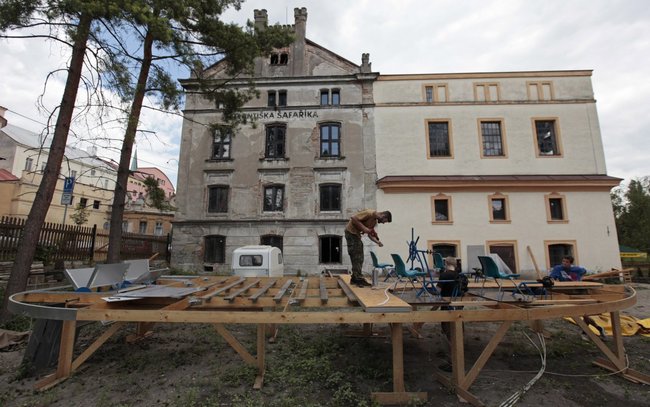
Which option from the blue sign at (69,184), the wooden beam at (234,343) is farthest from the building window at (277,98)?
the wooden beam at (234,343)

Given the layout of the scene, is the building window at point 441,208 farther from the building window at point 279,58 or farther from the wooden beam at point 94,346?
the wooden beam at point 94,346

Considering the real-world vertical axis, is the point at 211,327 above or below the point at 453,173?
below

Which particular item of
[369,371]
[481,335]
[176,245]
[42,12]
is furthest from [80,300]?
[176,245]

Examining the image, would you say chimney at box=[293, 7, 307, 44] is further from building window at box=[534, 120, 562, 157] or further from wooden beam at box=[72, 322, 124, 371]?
wooden beam at box=[72, 322, 124, 371]

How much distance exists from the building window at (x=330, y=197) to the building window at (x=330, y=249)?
183 centimetres

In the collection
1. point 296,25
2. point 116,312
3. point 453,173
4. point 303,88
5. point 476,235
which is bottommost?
point 116,312

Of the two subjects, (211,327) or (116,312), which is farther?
(211,327)

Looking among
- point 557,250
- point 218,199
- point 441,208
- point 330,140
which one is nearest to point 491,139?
point 441,208

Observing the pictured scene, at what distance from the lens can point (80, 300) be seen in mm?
5621

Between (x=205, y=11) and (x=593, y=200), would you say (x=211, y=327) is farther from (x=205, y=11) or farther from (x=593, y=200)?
(x=593, y=200)

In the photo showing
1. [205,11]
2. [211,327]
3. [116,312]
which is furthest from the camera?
[205,11]

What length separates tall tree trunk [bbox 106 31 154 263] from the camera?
33.2 ft

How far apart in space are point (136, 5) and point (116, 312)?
23.8 ft

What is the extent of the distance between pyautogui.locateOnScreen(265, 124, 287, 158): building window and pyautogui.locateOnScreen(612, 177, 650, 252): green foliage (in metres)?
36.1
